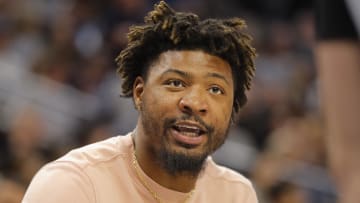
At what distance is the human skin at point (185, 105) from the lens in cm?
235

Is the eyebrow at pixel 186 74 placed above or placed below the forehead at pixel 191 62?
below

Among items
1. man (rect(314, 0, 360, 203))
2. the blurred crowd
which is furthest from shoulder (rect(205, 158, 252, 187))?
the blurred crowd

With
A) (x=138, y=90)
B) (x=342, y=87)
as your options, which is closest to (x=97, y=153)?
(x=138, y=90)

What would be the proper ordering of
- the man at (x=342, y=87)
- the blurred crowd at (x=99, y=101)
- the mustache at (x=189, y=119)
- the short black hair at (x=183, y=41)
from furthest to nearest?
1. the blurred crowd at (x=99, y=101)
2. the short black hair at (x=183, y=41)
3. the mustache at (x=189, y=119)
4. the man at (x=342, y=87)

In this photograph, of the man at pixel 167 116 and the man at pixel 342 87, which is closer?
the man at pixel 342 87

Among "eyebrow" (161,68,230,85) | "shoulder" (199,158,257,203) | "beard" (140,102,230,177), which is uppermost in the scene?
"eyebrow" (161,68,230,85)

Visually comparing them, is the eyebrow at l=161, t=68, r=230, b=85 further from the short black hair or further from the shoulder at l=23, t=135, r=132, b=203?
the shoulder at l=23, t=135, r=132, b=203

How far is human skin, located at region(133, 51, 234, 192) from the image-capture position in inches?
92.5

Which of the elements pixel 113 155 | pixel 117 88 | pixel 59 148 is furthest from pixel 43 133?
pixel 113 155

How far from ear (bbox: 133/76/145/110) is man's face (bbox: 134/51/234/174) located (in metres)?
0.04

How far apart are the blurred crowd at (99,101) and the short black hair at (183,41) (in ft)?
6.15

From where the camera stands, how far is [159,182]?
2520mm

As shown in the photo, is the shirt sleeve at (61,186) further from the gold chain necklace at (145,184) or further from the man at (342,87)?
the man at (342,87)

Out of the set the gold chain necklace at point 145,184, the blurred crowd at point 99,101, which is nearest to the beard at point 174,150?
the gold chain necklace at point 145,184
